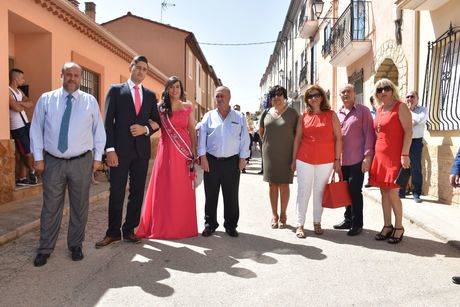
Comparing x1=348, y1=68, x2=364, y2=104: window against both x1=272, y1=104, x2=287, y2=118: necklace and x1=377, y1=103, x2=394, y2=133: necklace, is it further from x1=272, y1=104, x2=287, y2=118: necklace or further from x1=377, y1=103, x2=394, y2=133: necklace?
x1=377, y1=103, x2=394, y2=133: necklace

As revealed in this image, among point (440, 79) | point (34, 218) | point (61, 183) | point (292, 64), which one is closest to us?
point (61, 183)

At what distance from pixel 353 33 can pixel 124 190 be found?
10715 mm

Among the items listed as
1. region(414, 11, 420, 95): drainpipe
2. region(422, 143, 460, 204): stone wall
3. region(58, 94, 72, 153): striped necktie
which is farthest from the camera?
region(414, 11, 420, 95): drainpipe

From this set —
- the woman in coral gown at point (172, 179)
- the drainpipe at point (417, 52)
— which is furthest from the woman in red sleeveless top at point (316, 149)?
the drainpipe at point (417, 52)

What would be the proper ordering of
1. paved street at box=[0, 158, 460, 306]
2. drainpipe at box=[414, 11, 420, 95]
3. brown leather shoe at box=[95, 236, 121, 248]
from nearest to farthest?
paved street at box=[0, 158, 460, 306]
brown leather shoe at box=[95, 236, 121, 248]
drainpipe at box=[414, 11, 420, 95]

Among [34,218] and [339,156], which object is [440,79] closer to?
[339,156]

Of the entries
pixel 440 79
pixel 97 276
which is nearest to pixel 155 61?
pixel 440 79

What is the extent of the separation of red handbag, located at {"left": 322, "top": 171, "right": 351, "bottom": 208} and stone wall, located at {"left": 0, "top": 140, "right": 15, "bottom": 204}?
4990mm

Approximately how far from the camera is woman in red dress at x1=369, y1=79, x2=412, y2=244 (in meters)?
4.94

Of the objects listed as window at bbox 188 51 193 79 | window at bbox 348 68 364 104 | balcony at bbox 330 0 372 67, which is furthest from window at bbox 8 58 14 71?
window at bbox 188 51 193 79

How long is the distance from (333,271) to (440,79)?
5756 millimetres

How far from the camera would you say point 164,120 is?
5258 mm

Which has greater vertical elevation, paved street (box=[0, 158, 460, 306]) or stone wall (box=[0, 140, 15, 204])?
stone wall (box=[0, 140, 15, 204])

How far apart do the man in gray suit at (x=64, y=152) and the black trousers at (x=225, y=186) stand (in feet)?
5.26
